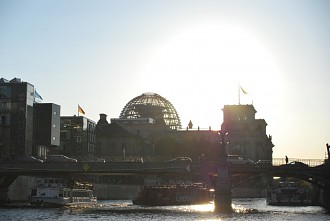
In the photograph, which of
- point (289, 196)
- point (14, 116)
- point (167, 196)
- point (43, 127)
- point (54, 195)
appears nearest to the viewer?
point (54, 195)

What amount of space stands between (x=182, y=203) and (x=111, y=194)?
1447 inches

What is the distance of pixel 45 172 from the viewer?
127688mm

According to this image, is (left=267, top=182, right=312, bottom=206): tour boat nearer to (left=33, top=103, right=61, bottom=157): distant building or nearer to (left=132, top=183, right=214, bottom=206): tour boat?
(left=132, top=183, right=214, bottom=206): tour boat

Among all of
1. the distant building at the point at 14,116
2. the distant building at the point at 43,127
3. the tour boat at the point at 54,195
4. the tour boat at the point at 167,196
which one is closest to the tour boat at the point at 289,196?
the tour boat at the point at 167,196

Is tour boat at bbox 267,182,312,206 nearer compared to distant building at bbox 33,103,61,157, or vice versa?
tour boat at bbox 267,182,312,206

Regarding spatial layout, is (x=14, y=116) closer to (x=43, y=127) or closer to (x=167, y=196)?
(x=43, y=127)

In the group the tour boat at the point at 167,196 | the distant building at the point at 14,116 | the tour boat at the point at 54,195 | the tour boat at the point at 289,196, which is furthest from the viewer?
the distant building at the point at 14,116

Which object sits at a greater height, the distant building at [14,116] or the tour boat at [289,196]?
the distant building at [14,116]

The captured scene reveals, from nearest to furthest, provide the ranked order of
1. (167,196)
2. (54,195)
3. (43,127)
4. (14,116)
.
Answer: (54,195) < (167,196) < (14,116) < (43,127)

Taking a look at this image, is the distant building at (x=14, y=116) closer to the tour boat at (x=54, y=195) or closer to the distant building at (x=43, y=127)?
the distant building at (x=43, y=127)

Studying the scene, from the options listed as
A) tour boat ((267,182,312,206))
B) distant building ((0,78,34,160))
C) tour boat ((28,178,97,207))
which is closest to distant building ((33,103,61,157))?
distant building ((0,78,34,160))

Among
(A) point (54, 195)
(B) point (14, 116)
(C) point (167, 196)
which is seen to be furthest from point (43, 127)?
(A) point (54, 195)

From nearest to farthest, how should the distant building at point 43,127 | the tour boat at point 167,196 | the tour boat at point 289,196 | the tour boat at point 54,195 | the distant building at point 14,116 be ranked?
the tour boat at point 54,195 → the tour boat at point 167,196 → the tour boat at point 289,196 → the distant building at point 14,116 → the distant building at point 43,127

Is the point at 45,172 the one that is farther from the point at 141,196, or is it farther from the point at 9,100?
the point at 9,100
